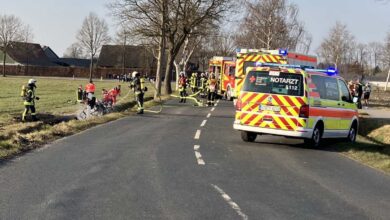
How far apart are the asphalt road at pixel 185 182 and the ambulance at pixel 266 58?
38.3 feet

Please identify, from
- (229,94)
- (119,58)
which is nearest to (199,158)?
(229,94)

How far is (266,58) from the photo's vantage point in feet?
84.4

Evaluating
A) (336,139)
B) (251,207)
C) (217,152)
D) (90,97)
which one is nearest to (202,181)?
(251,207)

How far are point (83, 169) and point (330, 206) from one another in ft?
14.2

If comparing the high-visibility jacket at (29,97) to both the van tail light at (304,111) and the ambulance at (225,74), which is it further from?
the ambulance at (225,74)

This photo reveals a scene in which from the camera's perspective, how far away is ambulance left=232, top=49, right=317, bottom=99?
25.1 metres

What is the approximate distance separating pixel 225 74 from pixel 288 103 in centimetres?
2342

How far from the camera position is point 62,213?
20.9 feet

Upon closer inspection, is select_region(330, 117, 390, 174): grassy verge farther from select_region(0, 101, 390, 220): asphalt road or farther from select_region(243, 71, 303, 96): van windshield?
select_region(243, 71, 303, 96): van windshield

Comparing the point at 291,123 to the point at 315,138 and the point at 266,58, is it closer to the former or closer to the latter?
the point at 315,138

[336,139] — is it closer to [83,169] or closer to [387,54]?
[83,169]

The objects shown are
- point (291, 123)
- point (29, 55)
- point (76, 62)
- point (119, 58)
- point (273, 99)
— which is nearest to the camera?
point (291, 123)

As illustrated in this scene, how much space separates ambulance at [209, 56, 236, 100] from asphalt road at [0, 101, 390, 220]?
72.2ft

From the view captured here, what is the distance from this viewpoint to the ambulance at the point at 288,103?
521 inches
